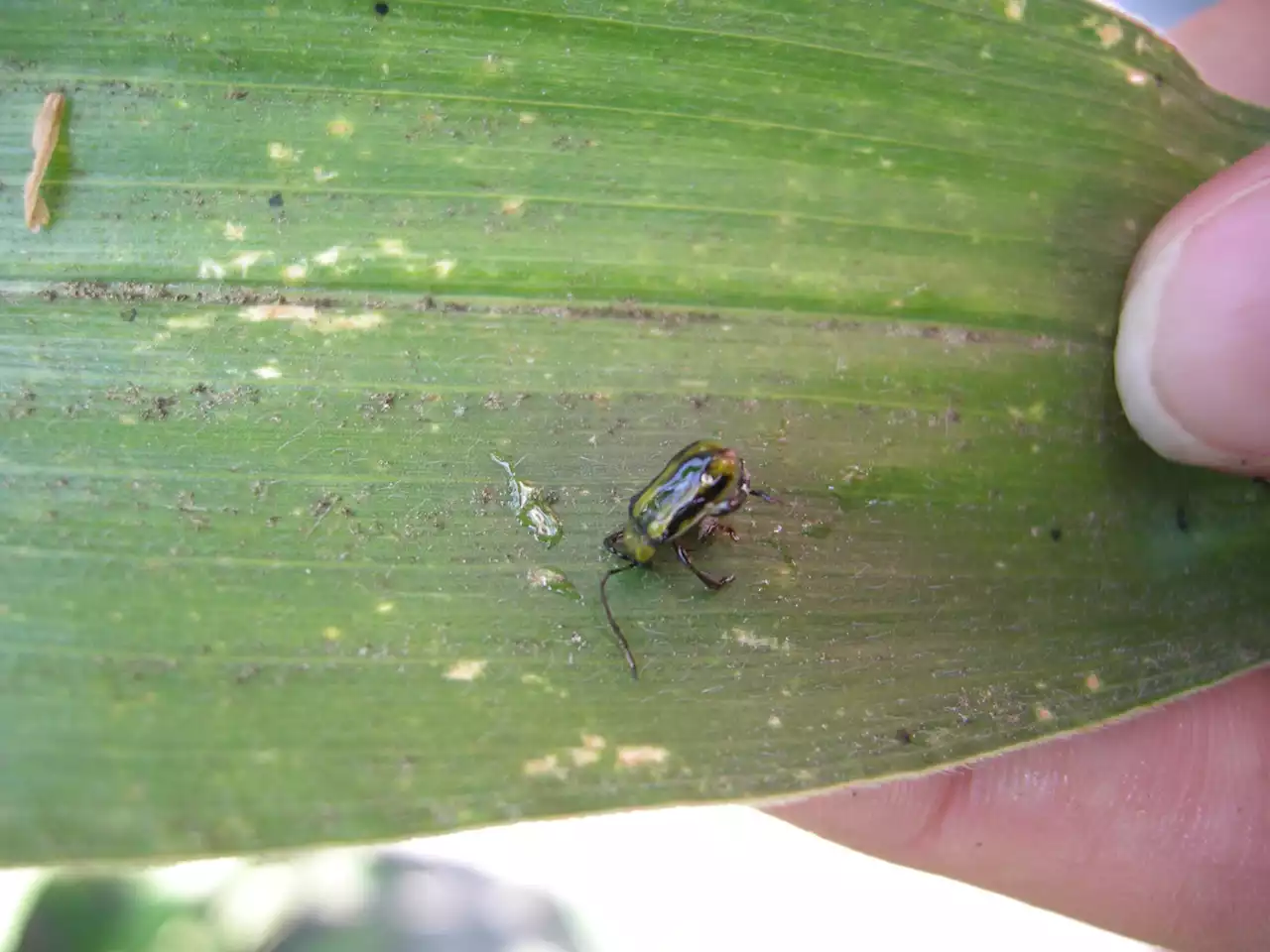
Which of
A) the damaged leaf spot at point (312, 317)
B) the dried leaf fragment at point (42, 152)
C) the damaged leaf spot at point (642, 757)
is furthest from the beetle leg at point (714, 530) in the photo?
the dried leaf fragment at point (42, 152)

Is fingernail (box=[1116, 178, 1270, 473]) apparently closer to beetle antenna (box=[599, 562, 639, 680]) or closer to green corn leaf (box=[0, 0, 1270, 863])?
green corn leaf (box=[0, 0, 1270, 863])

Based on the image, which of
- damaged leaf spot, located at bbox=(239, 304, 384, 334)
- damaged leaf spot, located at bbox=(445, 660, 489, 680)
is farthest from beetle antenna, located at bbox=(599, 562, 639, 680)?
damaged leaf spot, located at bbox=(239, 304, 384, 334)

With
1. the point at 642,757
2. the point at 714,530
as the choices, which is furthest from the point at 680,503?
the point at 642,757

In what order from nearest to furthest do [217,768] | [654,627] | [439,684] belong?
[217,768]
[439,684]
[654,627]

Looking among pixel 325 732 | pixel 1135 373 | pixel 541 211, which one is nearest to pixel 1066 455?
pixel 1135 373

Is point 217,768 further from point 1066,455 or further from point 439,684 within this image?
point 1066,455

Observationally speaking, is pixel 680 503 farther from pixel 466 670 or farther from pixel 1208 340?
pixel 1208 340

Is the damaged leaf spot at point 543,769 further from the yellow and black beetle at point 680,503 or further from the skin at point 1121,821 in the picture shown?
the skin at point 1121,821
